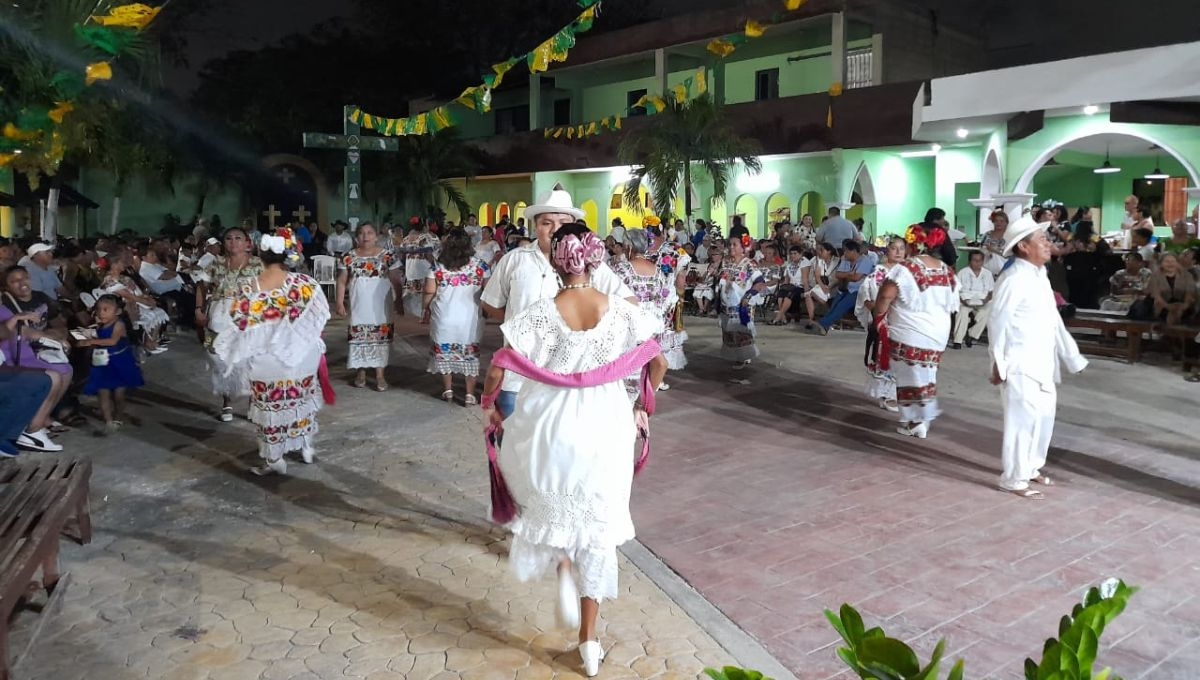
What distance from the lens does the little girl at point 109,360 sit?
325 inches

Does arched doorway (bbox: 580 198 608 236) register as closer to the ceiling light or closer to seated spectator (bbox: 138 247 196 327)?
the ceiling light

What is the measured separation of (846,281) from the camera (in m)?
14.4

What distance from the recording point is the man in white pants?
5.98 metres

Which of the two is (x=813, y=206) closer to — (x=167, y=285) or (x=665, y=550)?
(x=167, y=285)

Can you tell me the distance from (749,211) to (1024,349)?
20.8 metres

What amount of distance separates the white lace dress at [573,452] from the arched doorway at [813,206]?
22.3 meters

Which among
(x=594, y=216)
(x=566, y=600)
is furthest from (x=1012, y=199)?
(x=594, y=216)

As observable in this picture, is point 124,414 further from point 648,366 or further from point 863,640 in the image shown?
point 863,640

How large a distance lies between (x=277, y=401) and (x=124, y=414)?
9.97ft

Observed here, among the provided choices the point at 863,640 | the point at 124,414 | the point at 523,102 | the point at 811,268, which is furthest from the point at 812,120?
the point at 863,640

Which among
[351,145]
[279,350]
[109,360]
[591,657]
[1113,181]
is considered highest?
[351,145]

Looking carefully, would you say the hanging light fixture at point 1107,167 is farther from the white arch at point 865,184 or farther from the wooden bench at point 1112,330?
the wooden bench at point 1112,330

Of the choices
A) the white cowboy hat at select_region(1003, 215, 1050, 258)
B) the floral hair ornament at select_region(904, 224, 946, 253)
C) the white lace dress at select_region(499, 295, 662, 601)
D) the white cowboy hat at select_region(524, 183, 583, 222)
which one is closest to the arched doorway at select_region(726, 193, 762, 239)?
the floral hair ornament at select_region(904, 224, 946, 253)

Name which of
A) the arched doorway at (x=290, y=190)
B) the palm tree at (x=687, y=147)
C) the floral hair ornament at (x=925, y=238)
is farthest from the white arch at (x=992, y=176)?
the arched doorway at (x=290, y=190)
